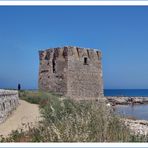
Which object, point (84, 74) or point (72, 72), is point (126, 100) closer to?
point (84, 74)

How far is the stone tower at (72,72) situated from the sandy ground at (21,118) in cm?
514

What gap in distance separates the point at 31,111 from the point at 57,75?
296 inches

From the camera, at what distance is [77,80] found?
22.0 metres

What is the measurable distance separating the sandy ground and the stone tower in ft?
16.9

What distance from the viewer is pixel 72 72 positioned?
21922 millimetres

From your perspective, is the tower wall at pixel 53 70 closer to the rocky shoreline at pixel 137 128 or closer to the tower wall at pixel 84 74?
the tower wall at pixel 84 74

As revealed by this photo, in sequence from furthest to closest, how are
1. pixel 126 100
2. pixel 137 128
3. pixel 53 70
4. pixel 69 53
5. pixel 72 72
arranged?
pixel 126 100
pixel 53 70
pixel 72 72
pixel 69 53
pixel 137 128

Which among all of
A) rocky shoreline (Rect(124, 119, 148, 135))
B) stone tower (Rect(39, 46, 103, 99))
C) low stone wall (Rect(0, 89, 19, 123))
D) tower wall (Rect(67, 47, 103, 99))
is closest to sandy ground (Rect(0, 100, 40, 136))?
low stone wall (Rect(0, 89, 19, 123))

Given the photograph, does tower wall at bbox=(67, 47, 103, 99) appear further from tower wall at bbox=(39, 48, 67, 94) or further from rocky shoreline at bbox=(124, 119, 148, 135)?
rocky shoreline at bbox=(124, 119, 148, 135)

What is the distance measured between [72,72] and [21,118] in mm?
9069

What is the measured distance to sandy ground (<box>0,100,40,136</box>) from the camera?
10.9 metres

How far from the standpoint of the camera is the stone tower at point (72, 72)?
2181 centimetres

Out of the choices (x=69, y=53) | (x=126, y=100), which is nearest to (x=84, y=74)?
(x=69, y=53)

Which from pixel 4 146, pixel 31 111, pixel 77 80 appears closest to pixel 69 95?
pixel 77 80
